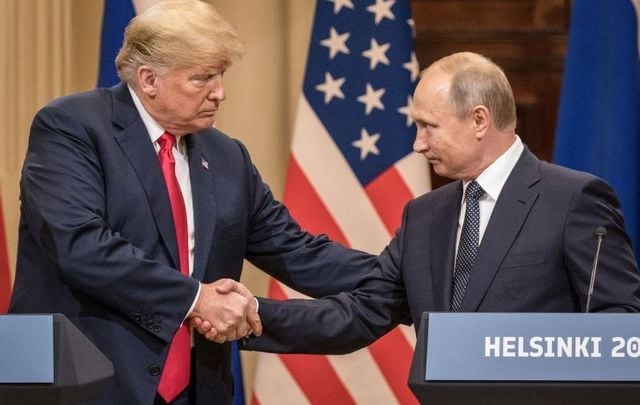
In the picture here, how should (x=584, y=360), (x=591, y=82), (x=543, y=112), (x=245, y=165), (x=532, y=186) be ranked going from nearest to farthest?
1. (x=584, y=360)
2. (x=532, y=186)
3. (x=245, y=165)
4. (x=591, y=82)
5. (x=543, y=112)

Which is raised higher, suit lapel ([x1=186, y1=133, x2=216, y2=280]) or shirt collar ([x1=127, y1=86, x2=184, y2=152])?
shirt collar ([x1=127, y1=86, x2=184, y2=152])

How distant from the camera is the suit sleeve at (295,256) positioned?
323cm

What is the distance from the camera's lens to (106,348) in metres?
2.78

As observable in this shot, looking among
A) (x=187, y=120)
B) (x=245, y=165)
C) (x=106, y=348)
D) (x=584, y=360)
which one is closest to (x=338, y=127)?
(x=245, y=165)

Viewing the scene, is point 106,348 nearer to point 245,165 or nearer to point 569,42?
point 245,165

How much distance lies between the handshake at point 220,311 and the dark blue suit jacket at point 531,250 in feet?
0.56

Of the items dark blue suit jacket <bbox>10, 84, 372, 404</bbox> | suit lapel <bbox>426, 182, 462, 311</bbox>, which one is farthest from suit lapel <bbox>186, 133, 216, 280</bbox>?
suit lapel <bbox>426, 182, 462, 311</bbox>

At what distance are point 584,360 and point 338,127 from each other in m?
2.33

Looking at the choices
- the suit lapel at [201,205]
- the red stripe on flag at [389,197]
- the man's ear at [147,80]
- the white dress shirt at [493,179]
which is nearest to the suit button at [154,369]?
the suit lapel at [201,205]

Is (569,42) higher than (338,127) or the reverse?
higher

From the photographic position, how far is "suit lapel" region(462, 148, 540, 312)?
268 centimetres

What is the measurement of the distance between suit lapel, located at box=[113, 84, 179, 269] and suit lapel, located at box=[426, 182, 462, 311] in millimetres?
603

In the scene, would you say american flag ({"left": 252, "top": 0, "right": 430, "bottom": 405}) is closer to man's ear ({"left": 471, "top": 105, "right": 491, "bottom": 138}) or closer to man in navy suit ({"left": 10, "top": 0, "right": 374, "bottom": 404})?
man in navy suit ({"left": 10, "top": 0, "right": 374, "bottom": 404})

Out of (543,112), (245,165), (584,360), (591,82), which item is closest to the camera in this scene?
(584,360)
